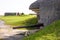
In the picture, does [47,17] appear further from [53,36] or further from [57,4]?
[53,36]

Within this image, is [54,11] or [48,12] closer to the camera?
[54,11]

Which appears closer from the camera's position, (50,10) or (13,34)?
(13,34)

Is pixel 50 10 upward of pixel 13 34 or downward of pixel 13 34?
upward

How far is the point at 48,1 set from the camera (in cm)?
1020

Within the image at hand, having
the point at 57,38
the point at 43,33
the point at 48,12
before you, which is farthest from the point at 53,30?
the point at 48,12

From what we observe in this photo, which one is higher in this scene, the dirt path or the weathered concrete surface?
the weathered concrete surface

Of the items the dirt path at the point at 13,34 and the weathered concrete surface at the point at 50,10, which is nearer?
the dirt path at the point at 13,34

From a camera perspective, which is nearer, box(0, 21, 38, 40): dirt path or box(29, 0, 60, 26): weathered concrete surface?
box(0, 21, 38, 40): dirt path

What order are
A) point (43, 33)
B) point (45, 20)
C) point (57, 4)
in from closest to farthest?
point (43, 33) < point (57, 4) < point (45, 20)

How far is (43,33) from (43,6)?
14.4 ft

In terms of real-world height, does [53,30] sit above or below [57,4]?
below

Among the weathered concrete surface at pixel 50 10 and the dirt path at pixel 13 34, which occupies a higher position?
the weathered concrete surface at pixel 50 10

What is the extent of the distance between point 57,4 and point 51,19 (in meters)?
0.93

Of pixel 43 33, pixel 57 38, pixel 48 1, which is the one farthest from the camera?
pixel 48 1
